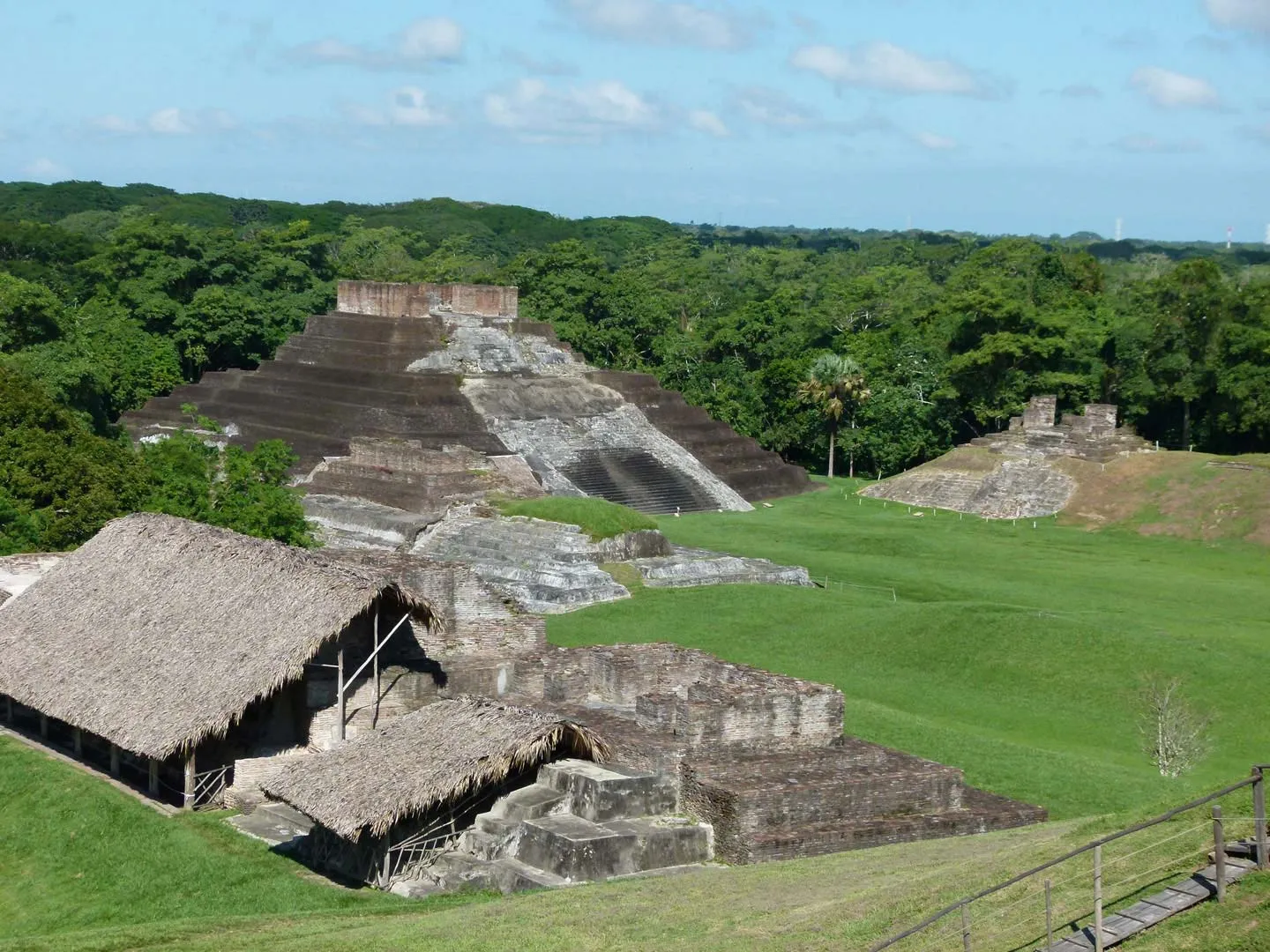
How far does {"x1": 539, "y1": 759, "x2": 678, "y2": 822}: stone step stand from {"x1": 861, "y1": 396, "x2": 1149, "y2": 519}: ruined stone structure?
28.2 m

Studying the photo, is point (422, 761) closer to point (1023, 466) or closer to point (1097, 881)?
point (1097, 881)

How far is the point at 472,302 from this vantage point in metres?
49.2

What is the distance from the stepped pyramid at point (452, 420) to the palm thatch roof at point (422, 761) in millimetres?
19378

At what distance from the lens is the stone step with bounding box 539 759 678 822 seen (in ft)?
50.5

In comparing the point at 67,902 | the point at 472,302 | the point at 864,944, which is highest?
the point at 472,302

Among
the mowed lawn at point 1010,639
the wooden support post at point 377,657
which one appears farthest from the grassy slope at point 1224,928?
the wooden support post at point 377,657

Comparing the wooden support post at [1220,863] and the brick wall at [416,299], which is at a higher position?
the brick wall at [416,299]

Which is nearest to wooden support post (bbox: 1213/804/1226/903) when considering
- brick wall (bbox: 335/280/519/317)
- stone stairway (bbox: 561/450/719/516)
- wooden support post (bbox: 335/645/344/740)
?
wooden support post (bbox: 335/645/344/740)

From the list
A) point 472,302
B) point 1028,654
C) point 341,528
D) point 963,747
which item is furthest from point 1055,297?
point 963,747

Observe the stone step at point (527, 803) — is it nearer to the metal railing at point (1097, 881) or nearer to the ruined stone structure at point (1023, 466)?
the metal railing at point (1097, 881)

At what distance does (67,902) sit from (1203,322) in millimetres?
40389

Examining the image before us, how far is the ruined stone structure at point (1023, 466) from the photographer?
4309cm

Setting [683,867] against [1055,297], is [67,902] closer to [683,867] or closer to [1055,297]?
[683,867]

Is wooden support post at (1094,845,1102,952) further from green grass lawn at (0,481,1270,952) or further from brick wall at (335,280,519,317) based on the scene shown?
brick wall at (335,280,519,317)
